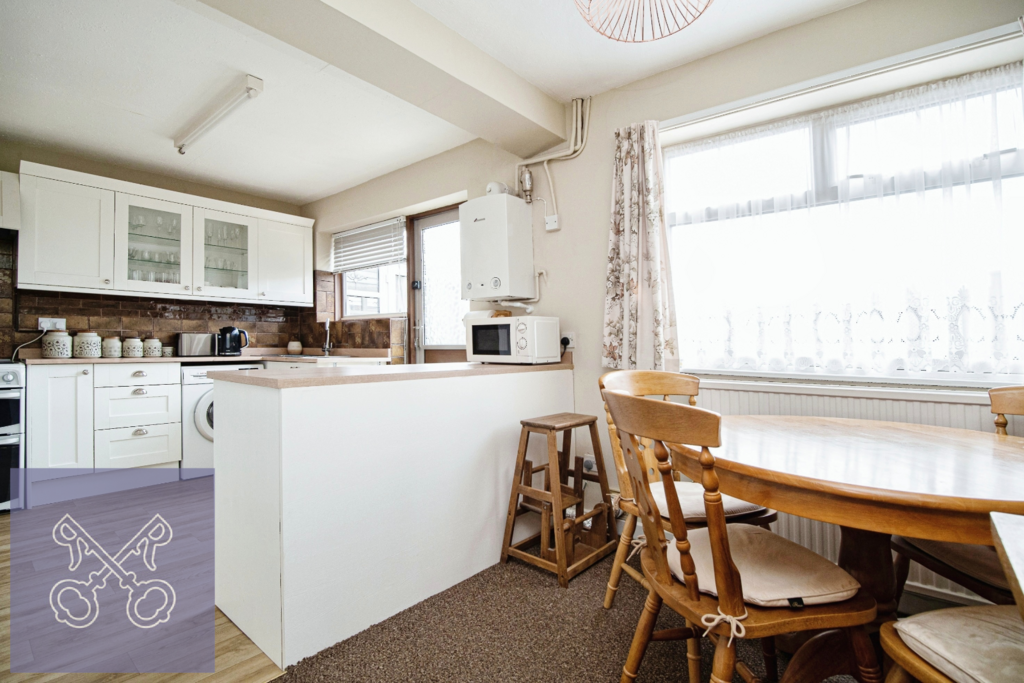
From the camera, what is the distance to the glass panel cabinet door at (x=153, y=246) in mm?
3592

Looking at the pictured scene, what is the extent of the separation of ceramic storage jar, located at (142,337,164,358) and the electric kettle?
44 centimetres

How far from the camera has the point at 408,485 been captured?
185 cm

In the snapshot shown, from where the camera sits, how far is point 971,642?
2.58ft

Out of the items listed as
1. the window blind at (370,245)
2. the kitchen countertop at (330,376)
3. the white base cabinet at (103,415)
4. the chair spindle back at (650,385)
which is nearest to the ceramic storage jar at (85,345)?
the white base cabinet at (103,415)

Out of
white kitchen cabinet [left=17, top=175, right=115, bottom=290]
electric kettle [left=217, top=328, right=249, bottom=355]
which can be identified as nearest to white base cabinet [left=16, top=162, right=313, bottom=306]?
white kitchen cabinet [left=17, top=175, right=115, bottom=290]

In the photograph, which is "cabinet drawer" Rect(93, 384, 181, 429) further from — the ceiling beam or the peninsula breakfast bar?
the ceiling beam

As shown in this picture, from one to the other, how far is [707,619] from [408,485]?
1171 millimetres

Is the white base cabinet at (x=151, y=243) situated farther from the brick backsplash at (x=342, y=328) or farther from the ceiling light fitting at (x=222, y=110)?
the ceiling light fitting at (x=222, y=110)

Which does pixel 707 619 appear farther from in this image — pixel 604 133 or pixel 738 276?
pixel 604 133

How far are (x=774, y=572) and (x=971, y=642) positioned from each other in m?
0.35

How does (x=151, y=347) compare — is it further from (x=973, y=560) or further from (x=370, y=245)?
(x=973, y=560)

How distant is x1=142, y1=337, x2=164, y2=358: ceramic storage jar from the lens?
12.6ft

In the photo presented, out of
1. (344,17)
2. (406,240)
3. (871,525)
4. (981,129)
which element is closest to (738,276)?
(981,129)

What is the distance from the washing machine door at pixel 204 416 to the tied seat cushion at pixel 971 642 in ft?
14.0
